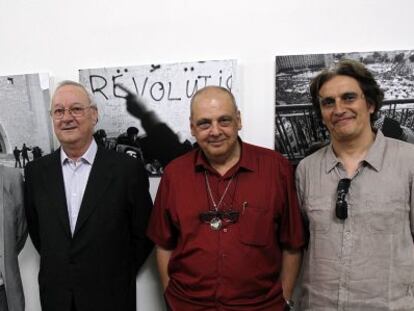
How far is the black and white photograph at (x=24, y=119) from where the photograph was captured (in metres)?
2.02

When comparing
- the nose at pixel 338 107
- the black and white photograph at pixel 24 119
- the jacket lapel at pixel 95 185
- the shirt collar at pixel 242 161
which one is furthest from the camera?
the black and white photograph at pixel 24 119

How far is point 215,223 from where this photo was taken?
1485 millimetres

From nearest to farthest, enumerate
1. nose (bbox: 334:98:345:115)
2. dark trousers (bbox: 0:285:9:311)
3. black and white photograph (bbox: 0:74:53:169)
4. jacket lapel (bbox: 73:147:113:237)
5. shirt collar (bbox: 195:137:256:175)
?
nose (bbox: 334:98:345:115)
shirt collar (bbox: 195:137:256:175)
jacket lapel (bbox: 73:147:113:237)
dark trousers (bbox: 0:285:9:311)
black and white photograph (bbox: 0:74:53:169)

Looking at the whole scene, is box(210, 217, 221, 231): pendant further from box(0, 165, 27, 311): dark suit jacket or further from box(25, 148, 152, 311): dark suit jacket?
box(0, 165, 27, 311): dark suit jacket

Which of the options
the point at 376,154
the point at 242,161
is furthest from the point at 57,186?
the point at 376,154

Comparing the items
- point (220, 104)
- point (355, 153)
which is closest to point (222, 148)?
point (220, 104)

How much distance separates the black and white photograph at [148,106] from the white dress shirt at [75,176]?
0.22 m

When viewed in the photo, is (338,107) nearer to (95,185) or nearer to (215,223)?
(215,223)

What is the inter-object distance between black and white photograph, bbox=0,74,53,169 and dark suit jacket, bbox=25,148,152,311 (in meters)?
0.29

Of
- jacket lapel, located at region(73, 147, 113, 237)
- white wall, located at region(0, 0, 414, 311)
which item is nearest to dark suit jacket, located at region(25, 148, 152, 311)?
jacket lapel, located at region(73, 147, 113, 237)

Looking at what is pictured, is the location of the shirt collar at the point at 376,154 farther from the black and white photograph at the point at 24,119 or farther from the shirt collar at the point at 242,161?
the black and white photograph at the point at 24,119

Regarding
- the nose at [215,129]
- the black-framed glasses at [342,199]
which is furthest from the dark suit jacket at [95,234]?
the black-framed glasses at [342,199]

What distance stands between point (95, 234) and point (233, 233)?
0.64 m

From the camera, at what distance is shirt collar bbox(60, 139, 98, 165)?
1.76m
